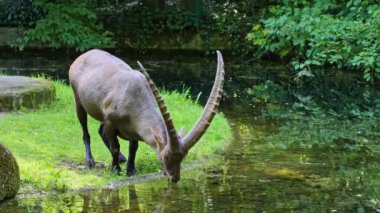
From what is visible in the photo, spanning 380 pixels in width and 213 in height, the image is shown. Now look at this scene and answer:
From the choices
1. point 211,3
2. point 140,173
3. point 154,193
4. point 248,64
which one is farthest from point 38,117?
point 211,3

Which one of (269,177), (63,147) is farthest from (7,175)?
(269,177)

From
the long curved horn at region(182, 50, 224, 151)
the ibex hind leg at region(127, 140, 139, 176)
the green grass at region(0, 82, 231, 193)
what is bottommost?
the green grass at region(0, 82, 231, 193)

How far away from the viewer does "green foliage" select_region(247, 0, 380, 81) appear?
16.5m

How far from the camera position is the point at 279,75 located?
60.6 feet

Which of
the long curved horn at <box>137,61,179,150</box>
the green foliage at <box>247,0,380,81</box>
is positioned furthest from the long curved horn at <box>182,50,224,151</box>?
the green foliage at <box>247,0,380,81</box>

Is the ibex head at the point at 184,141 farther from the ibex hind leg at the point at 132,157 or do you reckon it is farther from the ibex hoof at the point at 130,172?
the ibex hoof at the point at 130,172

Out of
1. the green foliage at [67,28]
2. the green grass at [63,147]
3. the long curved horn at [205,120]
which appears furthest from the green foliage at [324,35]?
the long curved horn at [205,120]

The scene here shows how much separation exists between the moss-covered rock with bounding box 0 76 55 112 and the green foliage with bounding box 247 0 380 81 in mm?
6808

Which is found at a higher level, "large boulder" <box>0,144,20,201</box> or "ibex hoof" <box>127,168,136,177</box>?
"large boulder" <box>0,144,20,201</box>

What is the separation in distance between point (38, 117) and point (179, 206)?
424 cm

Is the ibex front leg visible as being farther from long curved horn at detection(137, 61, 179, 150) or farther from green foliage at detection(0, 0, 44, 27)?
green foliage at detection(0, 0, 44, 27)

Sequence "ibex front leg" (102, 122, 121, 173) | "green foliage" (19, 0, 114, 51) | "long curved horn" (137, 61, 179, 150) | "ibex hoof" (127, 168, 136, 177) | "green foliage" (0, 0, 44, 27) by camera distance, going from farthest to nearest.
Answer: "green foliage" (0, 0, 44, 27) → "green foliage" (19, 0, 114, 51) → "ibex hoof" (127, 168, 136, 177) → "ibex front leg" (102, 122, 121, 173) → "long curved horn" (137, 61, 179, 150)

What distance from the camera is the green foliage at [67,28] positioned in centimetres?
2050

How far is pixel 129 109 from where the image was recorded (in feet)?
26.1
